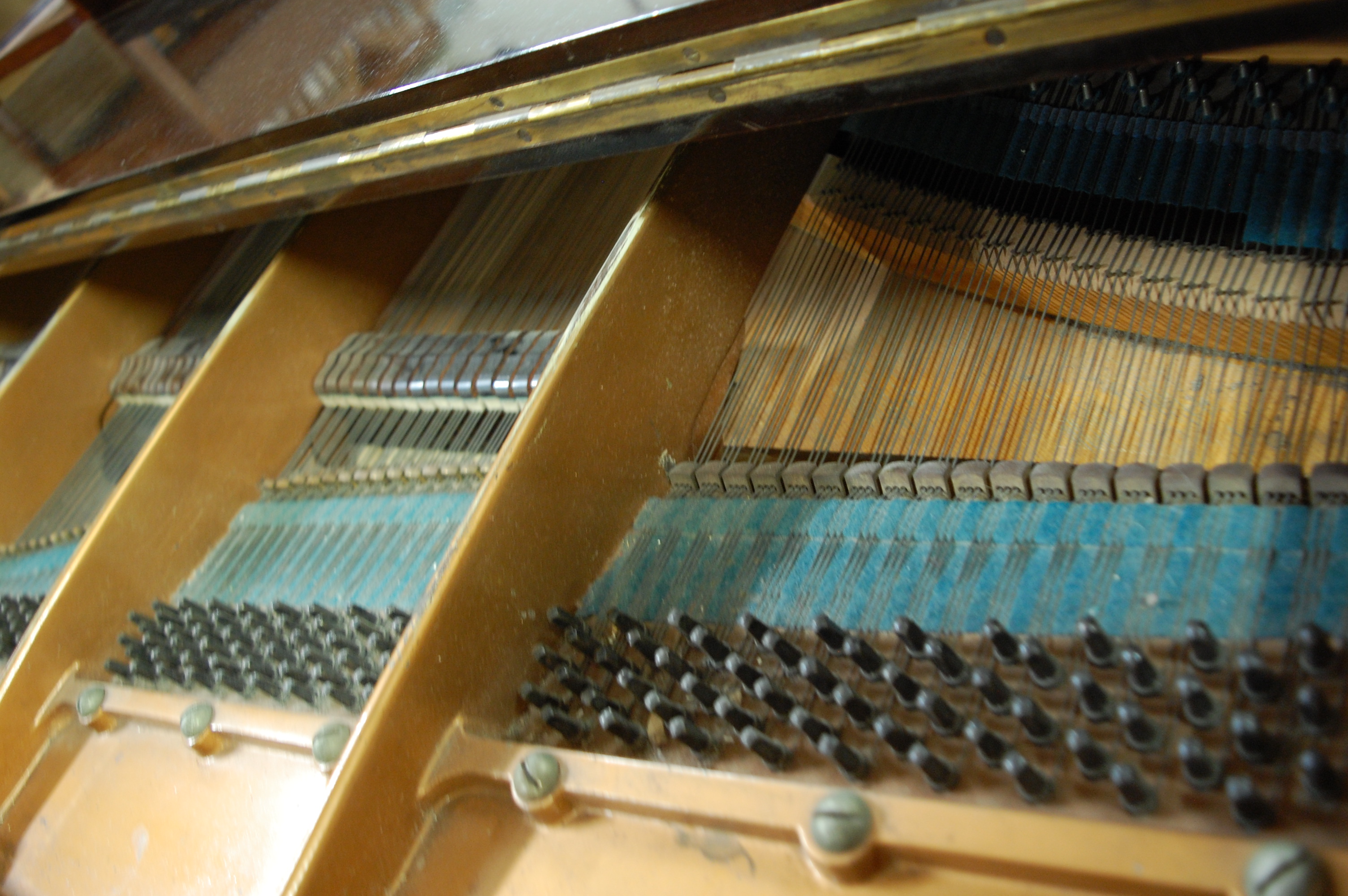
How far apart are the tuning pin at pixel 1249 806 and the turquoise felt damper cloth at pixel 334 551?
1412 millimetres

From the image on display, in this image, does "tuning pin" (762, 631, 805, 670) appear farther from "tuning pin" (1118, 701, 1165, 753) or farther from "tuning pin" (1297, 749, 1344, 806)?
"tuning pin" (1297, 749, 1344, 806)

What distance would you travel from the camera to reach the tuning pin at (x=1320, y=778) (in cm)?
96

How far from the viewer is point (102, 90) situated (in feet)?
9.72

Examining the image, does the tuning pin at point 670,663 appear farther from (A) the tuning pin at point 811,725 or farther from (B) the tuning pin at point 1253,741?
(B) the tuning pin at point 1253,741

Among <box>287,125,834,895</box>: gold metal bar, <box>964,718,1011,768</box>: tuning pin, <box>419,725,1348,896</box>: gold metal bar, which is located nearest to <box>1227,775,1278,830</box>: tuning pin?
<box>419,725,1348,896</box>: gold metal bar

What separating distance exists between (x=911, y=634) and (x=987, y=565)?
0.70 ft

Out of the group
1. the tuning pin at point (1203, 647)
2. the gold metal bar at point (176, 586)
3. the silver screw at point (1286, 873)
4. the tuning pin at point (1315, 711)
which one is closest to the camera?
the silver screw at point (1286, 873)

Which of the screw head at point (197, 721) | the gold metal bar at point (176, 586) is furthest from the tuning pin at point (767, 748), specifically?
the screw head at point (197, 721)

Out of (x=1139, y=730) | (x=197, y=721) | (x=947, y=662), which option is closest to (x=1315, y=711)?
(x=1139, y=730)

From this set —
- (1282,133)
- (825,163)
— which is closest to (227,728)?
(825,163)

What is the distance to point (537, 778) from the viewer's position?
54.7 inches

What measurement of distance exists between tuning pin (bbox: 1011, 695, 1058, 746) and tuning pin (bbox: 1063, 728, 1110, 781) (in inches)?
1.8

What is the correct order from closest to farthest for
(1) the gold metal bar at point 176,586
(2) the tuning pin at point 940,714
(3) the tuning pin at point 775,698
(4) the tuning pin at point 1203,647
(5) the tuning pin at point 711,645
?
(4) the tuning pin at point 1203,647, (2) the tuning pin at point 940,714, (3) the tuning pin at point 775,698, (5) the tuning pin at point 711,645, (1) the gold metal bar at point 176,586

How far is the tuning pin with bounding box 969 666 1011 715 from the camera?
122cm
